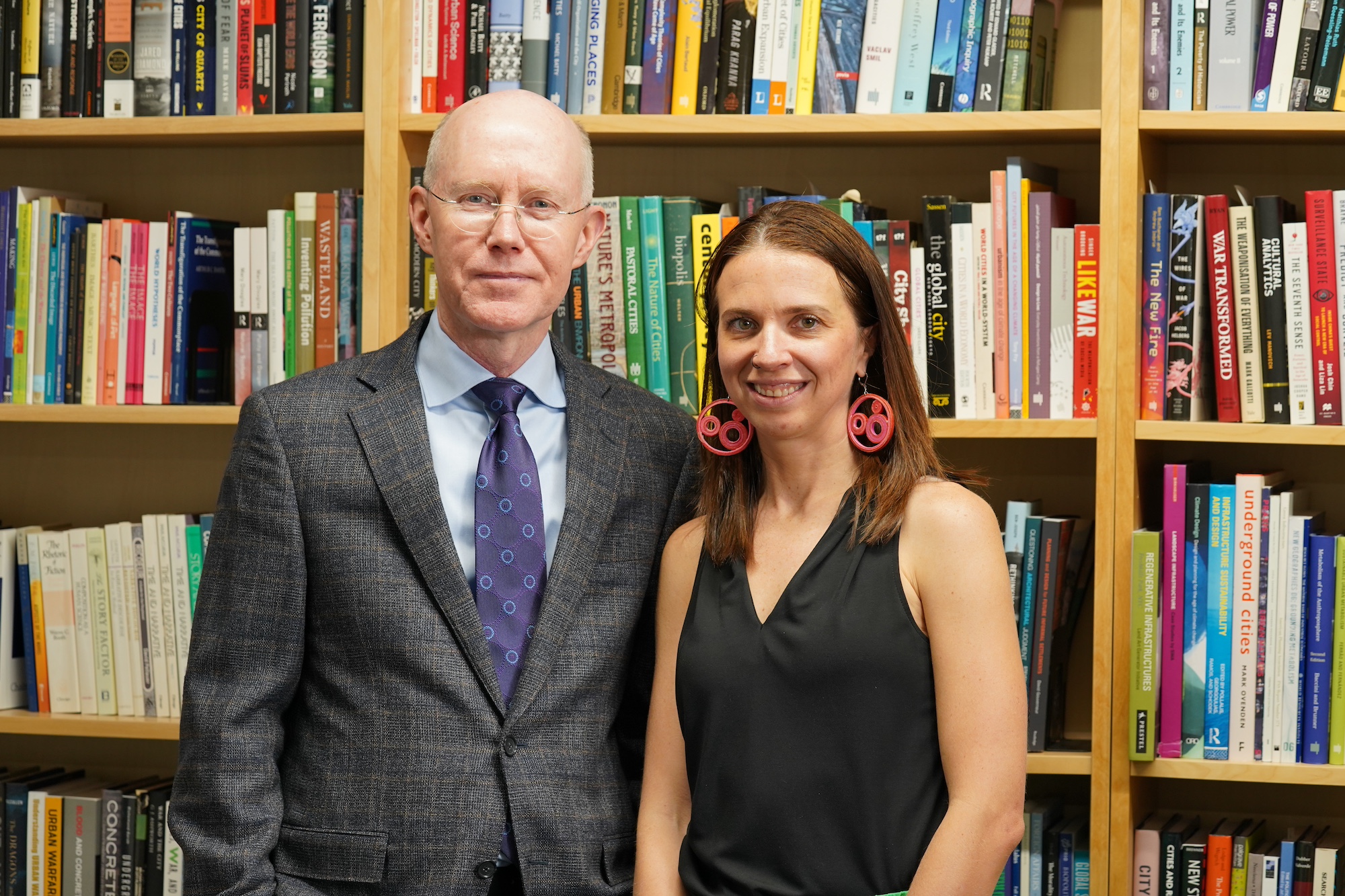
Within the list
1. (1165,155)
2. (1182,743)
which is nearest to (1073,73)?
(1165,155)

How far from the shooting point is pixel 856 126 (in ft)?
6.42

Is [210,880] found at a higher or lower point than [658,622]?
lower

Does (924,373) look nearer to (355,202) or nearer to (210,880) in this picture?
(355,202)

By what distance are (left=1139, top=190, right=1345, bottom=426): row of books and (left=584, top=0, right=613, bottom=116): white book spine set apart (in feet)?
2.62

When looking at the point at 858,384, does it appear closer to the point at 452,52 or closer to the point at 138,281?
the point at 452,52

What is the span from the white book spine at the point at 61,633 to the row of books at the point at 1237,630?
1.65 m

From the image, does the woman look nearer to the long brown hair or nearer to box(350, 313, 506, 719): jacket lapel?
the long brown hair

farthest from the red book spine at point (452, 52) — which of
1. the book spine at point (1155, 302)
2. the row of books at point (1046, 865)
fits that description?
the row of books at point (1046, 865)

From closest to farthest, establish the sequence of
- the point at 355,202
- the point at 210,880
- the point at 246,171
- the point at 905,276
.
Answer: the point at 210,880 → the point at 905,276 → the point at 355,202 → the point at 246,171

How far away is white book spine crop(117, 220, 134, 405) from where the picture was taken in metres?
2.14

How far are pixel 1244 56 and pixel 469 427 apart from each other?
47.3 inches

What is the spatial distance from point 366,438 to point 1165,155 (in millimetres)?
1348

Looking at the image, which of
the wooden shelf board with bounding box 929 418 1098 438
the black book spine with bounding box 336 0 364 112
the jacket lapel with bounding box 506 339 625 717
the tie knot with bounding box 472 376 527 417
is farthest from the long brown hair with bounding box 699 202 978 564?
the black book spine with bounding box 336 0 364 112

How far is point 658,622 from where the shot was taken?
154 centimetres
